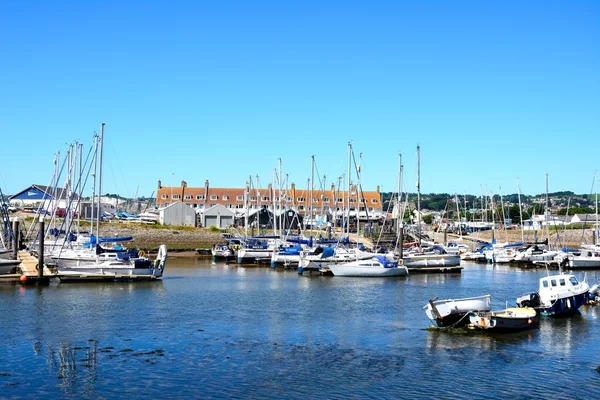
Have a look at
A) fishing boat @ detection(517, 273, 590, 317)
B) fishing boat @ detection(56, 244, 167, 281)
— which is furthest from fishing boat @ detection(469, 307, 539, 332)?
fishing boat @ detection(56, 244, 167, 281)

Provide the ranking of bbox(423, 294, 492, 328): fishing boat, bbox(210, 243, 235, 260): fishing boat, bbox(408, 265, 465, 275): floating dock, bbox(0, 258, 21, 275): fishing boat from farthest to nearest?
bbox(210, 243, 235, 260): fishing boat
bbox(408, 265, 465, 275): floating dock
bbox(0, 258, 21, 275): fishing boat
bbox(423, 294, 492, 328): fishing boat

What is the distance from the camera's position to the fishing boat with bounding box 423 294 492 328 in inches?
1396

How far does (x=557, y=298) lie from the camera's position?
39.8 meters

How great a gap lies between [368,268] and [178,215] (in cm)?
6279

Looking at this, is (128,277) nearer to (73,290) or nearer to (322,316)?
(73,290)

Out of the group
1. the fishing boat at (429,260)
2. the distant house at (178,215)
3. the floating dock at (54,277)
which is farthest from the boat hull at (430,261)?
the distant house at (178,215)

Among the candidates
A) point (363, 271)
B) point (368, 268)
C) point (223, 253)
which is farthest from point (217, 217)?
point (368, 268)

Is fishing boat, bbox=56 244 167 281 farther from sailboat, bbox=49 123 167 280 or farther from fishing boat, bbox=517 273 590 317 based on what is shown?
fishing boat, bbox=517 273 590 317

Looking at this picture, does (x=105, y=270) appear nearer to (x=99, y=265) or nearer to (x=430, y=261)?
(x=99, y=265)

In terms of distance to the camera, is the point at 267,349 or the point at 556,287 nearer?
the point at 267,349

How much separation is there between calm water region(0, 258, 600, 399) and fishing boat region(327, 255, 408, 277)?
13232 millimetres

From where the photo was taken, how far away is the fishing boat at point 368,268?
212 ft

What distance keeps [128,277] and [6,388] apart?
31899 millimetres

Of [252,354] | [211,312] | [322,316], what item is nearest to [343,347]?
[252,354]
